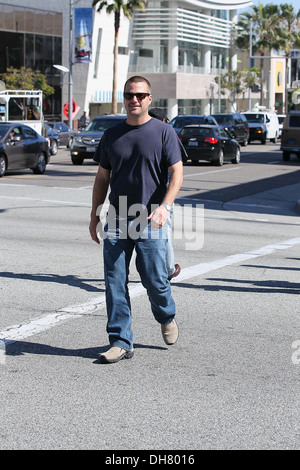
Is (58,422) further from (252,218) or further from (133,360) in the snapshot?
(252,218)

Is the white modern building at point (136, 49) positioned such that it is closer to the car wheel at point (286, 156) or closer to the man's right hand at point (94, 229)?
the car wheel at point (286, 156)

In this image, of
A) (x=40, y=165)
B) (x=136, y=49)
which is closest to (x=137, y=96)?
(x=40, y=165)

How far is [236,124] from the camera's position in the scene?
44781mm

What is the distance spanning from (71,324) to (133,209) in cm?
170

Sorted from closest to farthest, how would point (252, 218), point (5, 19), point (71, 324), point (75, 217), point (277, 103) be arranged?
point (71, 324) → point (75, 217) → point (252, 218) → point (5, 19) → point (277, 103)

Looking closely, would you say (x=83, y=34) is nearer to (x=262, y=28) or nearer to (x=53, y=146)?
(x=53, y=146)

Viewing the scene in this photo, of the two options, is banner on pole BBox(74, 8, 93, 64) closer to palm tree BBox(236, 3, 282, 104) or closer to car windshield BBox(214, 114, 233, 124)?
car windshield BBox(214, 114, 233, 124)

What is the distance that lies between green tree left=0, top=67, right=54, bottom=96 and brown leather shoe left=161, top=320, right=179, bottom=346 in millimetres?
43827

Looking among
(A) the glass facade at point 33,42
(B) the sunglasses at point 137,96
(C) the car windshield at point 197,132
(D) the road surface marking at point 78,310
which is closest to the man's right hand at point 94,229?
(B) the sunglasses at point 137,96

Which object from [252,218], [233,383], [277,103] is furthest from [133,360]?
[277,103]

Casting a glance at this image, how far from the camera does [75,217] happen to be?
14914 mm

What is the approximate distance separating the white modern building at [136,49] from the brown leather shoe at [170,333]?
4632 centimetres

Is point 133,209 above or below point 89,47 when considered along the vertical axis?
below

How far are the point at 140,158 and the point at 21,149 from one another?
19.1 m
